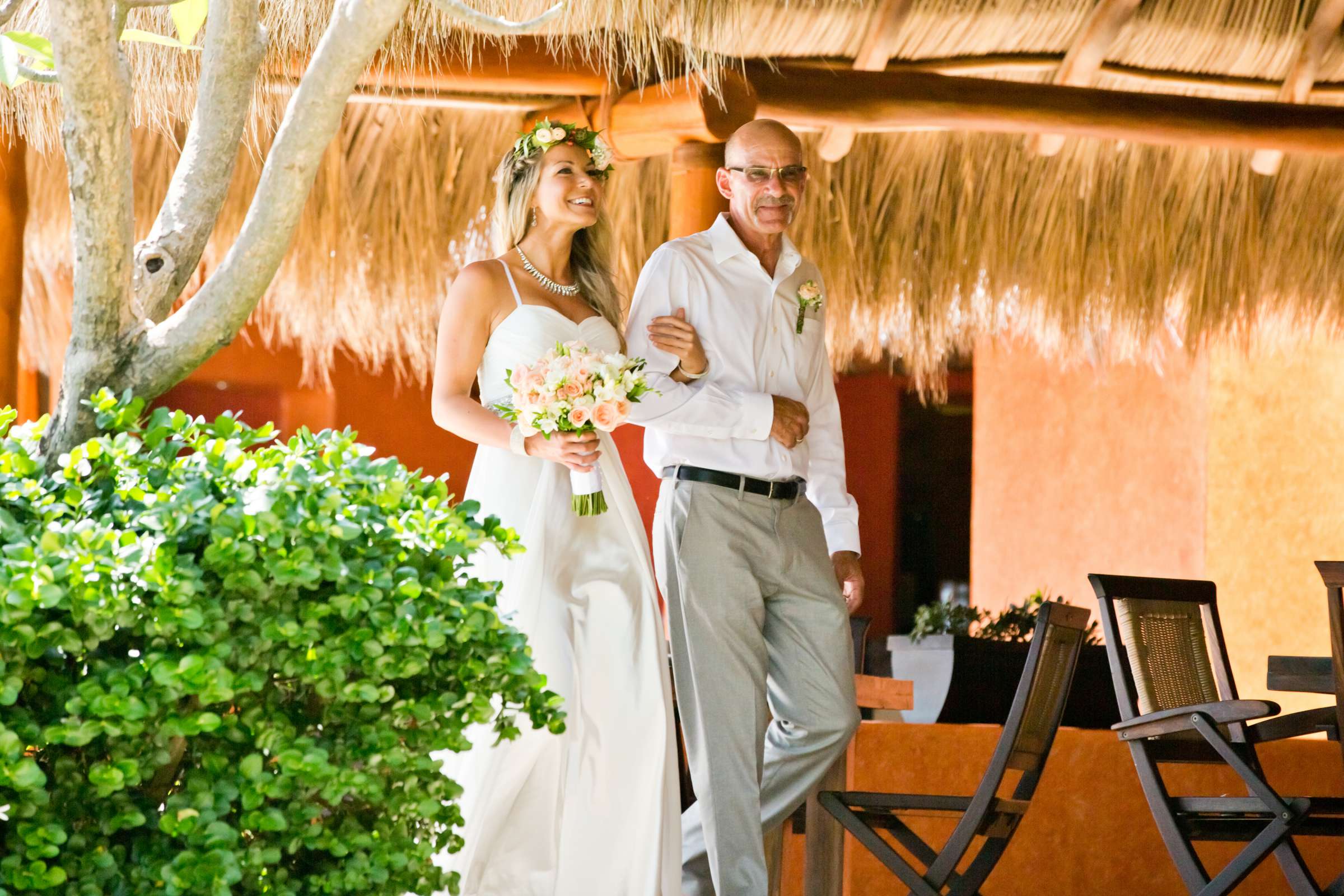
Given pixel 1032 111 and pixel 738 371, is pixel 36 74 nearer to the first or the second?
pixel 738 371

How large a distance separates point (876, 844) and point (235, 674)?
184 centimetres

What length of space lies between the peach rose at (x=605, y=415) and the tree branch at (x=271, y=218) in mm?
787

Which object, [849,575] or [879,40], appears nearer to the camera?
[849,575]

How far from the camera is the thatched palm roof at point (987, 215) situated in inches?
205

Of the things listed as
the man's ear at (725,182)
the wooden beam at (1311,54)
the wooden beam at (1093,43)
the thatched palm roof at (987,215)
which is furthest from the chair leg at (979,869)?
the wooden beam at (1311,54)

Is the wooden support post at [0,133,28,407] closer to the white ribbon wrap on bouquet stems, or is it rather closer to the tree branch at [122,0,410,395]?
the white ribbon wrap on bouquet stems

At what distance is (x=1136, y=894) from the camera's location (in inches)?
182

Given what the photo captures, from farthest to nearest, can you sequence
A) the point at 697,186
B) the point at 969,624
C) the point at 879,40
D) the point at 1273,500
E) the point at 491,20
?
the point at 1273,500
the point at 969,624
the point at 879,40
the point at 697,186
the point at 491,20

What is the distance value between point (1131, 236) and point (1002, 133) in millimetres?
713

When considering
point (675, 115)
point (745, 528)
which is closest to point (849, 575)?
point (745, 528)

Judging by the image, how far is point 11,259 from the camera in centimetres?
449

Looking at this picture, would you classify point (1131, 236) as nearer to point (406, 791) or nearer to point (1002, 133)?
point (1002, 133)

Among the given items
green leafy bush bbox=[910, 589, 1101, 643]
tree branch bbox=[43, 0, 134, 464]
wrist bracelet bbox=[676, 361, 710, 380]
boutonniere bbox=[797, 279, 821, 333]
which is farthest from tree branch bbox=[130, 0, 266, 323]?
green leafy bush bbox=[910, 589, 1101, 643]

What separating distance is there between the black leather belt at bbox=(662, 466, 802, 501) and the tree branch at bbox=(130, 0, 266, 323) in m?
1.34
